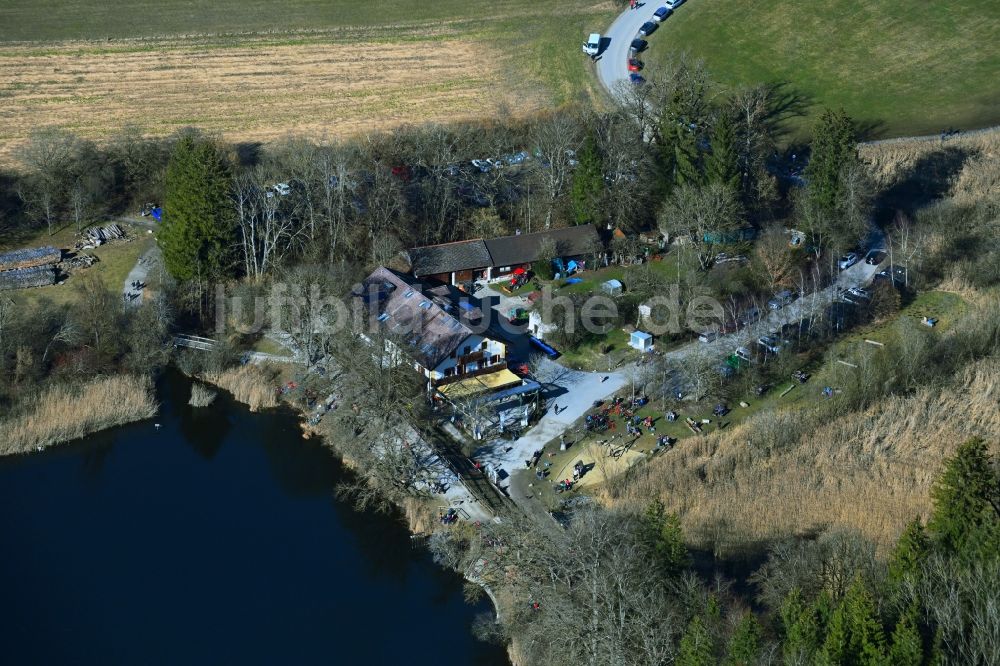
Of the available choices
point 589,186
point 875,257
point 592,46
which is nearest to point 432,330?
point 589,186

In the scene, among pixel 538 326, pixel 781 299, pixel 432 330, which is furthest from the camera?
pixel 781 299

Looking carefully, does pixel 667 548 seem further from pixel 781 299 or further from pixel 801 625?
pixel 781 299

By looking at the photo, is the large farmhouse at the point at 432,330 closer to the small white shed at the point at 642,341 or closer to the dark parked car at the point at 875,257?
the small white shed at the point at 642,341

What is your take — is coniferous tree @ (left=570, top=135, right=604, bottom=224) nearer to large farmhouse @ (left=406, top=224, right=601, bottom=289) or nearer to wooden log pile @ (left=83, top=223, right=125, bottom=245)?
large farmhouse @ (left=406, top=224, right=601, bottom=289)

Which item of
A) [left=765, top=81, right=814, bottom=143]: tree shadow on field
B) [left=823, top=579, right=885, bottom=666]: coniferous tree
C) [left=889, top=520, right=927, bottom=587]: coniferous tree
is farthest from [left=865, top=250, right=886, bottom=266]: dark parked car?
[left=823, top=579, right=885, bottom=666]: coniferous tree

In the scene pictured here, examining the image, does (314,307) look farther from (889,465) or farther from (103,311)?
(889,465)

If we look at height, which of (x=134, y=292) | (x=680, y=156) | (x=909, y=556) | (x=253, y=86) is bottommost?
(x=134, y=292)
